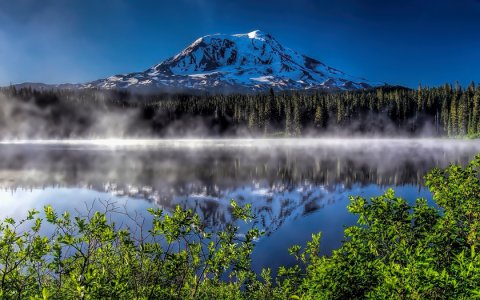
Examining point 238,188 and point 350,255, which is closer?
point 350,255

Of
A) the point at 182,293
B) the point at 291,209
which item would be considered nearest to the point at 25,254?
the point at 182,293

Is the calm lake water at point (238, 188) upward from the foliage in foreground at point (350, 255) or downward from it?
downward

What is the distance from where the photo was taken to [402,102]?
168625 millimetres

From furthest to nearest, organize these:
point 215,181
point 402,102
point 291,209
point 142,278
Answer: point 402,102, point 215,181, point 291,209, point 142,278

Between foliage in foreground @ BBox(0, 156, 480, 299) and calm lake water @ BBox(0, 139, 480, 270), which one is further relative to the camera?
calm lake water @ BBox(0, 139, 480, 270)

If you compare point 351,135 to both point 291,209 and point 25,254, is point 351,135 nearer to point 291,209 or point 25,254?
point 291,209

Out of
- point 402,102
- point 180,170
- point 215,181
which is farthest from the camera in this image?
point 402,102

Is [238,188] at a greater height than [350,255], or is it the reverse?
[350,255]

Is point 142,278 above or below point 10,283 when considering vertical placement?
below

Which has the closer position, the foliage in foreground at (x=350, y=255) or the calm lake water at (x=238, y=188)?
the foliage in foreground at (x=350, y=255)

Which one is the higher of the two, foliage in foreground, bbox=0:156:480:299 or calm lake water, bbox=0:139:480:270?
foliage in foreground, bbox=0:156:480:299

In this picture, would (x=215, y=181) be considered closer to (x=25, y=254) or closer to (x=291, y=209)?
(x=291, y=209)

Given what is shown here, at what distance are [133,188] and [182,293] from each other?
38.4 m

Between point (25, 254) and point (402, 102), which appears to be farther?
point (402, 102)
